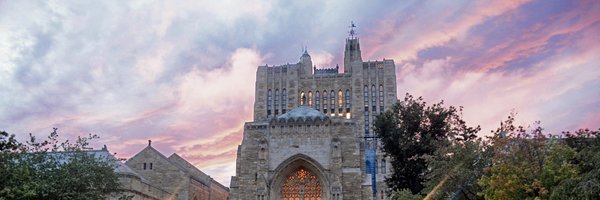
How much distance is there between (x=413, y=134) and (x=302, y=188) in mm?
13896

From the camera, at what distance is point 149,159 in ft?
160

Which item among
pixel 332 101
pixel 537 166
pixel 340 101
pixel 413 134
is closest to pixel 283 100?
pixel 332 101

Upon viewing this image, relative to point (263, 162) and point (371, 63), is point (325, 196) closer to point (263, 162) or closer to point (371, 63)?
point (263, 162)

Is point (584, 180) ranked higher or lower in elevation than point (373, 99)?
lower

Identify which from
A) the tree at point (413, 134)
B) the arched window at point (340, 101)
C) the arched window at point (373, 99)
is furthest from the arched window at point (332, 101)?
the tree at point (413, 134)

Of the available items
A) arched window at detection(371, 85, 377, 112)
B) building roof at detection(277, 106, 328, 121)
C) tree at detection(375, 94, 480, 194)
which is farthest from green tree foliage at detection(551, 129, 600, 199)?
arched window at detection(371, 85, 377, 112)

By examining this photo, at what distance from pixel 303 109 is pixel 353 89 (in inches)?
1141

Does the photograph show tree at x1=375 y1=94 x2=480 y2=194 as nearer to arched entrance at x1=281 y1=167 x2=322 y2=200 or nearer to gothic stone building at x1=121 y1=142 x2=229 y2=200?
arched entrance at x1=281 y1=167 x2=322 y2=200

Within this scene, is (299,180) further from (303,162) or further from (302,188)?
(303,162)

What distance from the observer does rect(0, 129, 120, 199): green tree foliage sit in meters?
23.4

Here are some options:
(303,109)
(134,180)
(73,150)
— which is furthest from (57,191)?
(303,109)

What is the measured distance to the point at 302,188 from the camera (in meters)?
44.6

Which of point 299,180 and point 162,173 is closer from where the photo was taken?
point 299,180

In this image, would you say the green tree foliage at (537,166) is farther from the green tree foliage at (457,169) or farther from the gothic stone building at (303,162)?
the gothic stone building at (303,162)
